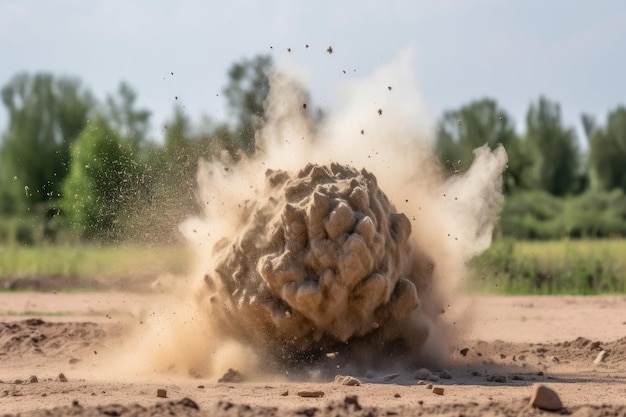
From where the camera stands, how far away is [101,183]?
1941 cm

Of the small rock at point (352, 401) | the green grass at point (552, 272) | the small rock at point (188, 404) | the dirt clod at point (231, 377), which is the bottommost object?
the small rock at point (188, 404)

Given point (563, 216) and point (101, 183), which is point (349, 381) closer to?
point (101, 183)

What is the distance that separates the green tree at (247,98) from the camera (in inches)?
529

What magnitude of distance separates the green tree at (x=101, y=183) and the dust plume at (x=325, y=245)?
1.32 metres

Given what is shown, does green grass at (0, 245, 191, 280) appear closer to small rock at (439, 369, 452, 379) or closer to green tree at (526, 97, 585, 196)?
small rock at (439, 369, 452, 379)

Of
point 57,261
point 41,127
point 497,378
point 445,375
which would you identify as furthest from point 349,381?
point 41,127

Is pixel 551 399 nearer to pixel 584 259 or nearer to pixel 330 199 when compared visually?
pixel 330 199

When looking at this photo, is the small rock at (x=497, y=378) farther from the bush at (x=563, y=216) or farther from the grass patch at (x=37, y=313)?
the bush at (x=563, y=216)

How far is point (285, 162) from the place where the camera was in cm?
1282

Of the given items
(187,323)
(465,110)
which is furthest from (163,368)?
(465,110)

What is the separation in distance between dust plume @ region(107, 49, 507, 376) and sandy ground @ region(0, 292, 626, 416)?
1.57 feet

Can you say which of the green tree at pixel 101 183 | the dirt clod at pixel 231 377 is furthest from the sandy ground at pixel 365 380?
the green tree at pixel 101 183

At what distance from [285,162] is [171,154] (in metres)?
3.76

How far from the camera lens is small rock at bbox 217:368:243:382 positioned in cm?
1127
